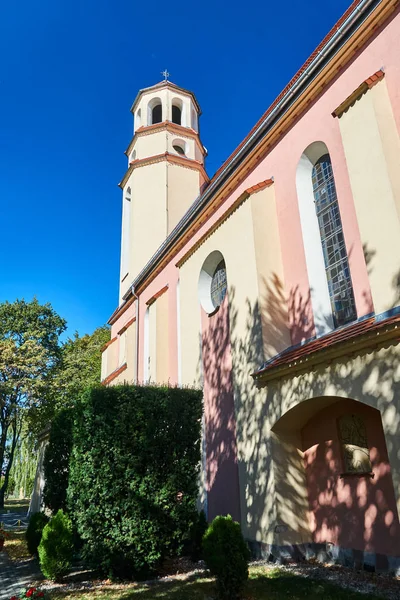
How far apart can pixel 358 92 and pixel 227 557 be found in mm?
7963

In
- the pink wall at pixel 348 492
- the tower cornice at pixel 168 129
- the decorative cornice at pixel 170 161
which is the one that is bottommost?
the pink wall at pixel 348 492

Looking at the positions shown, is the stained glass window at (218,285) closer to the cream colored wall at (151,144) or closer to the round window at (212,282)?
the round window at (212,282)

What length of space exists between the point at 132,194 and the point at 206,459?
14.9 meters

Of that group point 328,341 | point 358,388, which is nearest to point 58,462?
point 328,341

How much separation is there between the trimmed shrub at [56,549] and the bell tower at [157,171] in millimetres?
14206

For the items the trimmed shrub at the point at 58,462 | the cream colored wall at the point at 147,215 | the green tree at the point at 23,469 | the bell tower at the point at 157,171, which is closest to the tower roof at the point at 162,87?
the bell tower at the point at 157,171

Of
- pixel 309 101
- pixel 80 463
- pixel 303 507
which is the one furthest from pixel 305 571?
pixel 309 101

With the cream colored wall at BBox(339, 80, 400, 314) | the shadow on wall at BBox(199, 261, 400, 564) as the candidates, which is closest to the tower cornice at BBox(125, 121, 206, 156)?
the shadow on wall at BBox(199, 261, 400, 564)

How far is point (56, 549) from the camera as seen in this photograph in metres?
7.57

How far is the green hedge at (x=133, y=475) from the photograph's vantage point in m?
7.29

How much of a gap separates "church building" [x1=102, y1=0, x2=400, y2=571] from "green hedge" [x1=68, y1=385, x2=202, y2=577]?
1.74m

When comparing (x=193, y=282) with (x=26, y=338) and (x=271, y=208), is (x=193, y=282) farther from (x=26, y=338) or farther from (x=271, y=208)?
(x=26, y=338)

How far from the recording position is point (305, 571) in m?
7.09

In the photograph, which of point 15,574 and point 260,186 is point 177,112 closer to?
point 260,186
